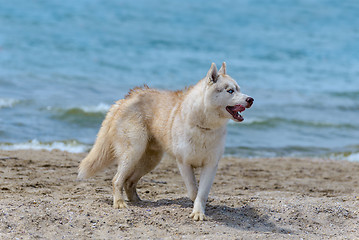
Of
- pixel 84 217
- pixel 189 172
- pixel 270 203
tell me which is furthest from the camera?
pixel 270 203

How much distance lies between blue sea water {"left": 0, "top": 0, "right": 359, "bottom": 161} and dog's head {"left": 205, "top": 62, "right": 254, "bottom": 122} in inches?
189

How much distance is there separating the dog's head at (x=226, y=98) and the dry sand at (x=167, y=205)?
114 centimetres

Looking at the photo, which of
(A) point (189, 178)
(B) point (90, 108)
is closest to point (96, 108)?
(B) point (90, 108)

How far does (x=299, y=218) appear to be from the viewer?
6078 mm

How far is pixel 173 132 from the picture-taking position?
5988 mm

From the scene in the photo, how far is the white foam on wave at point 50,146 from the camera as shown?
9.58m

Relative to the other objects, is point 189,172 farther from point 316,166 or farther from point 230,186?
point 316,166

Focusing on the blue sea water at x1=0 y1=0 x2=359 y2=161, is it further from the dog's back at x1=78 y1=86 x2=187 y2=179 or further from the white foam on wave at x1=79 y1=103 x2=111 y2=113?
the dog's back at x1=78 y1=86 x2=187 y2=179

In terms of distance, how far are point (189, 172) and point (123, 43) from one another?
642 inches

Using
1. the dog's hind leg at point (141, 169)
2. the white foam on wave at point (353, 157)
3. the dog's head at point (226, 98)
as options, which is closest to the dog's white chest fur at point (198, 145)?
the dog's head at point (226, 98)

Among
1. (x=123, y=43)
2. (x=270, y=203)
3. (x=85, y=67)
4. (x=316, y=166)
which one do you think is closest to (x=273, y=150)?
(x=316, y=166)

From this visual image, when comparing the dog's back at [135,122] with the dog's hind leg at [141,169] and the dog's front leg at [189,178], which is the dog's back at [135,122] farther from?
the dog's front leg at [189,178]

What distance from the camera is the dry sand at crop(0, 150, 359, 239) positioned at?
5270 mm

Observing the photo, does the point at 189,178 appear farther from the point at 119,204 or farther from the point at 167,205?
the point at 119,204
